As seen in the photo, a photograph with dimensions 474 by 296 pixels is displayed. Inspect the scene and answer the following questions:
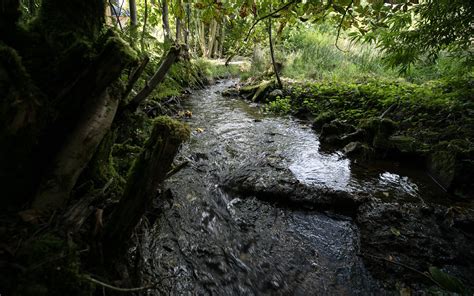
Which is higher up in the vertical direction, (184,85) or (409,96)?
(409,96)

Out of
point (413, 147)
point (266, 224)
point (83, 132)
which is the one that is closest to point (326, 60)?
point (413, 147)

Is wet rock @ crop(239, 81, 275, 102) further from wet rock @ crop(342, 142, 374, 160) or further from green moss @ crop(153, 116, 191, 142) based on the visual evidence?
green moss @ crop(153, 116, 191, 142)

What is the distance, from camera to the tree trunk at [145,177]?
1.37m

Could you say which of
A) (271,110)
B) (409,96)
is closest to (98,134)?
(409,96)

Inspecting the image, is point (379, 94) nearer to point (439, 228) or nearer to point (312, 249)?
point (439, 228)

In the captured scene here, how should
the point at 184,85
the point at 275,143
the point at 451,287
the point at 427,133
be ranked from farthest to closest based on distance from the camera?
the point at 184,85 → the point at 275,143 → the point at 427,133 → the point at 451,287

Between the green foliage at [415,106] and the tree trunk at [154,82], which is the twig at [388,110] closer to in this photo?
the green foliage at [415,106]

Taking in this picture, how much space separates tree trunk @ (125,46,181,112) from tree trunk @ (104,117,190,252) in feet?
1.25

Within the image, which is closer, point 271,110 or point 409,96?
point 409,96

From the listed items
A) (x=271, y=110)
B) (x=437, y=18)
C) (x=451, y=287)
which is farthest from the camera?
(x=271, y=110)

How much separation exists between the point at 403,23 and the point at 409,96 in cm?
185

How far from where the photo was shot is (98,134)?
1.39 m

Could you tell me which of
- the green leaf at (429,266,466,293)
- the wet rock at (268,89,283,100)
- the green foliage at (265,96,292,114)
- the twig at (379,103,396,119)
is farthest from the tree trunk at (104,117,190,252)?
the wet rock at (268,89,283,100)

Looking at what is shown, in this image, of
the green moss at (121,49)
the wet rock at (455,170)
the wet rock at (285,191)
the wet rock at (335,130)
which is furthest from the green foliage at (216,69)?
the green moss at (121,49)
